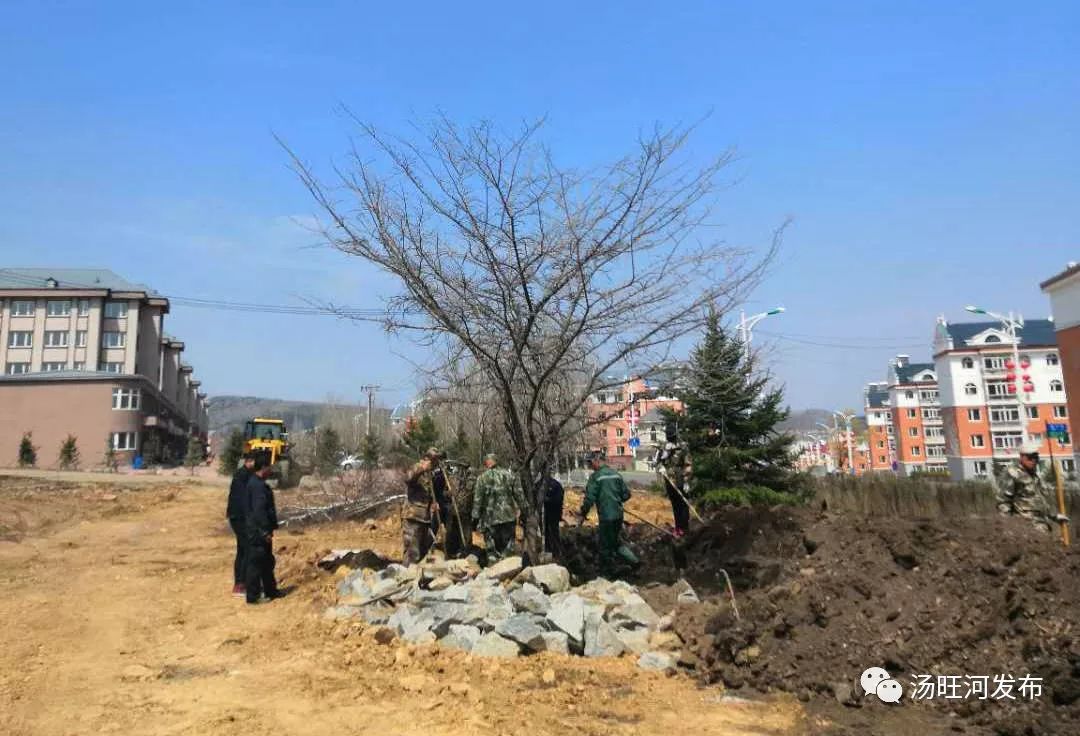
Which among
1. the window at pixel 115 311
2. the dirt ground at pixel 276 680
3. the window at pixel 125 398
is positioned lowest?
the dirt ground at pixel 276 680

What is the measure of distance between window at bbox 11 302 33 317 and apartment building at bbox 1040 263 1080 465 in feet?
227

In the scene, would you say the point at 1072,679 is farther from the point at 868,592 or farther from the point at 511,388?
the point at 511,388

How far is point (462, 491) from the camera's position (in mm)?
10805

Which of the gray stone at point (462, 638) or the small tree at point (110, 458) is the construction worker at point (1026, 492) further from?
the small tree at point (110, 458)

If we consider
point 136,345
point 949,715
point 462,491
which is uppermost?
point 136,345

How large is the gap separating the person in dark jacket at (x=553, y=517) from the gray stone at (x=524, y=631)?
3.56 m

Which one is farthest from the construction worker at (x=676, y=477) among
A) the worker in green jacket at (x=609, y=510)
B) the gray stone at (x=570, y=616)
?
the gray stone at (x=570, y=616)

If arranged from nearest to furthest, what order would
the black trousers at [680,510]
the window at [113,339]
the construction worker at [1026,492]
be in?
1. the construction worker at [1026,492]
2. the black trousers at [680,510]
3. the window at [113,339]

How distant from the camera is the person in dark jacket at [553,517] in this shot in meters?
10.1

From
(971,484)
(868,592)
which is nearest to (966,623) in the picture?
(868,592)

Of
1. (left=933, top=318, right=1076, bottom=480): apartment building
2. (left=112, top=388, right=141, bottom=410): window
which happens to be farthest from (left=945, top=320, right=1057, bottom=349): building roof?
(left=112, top=388, right=141, bottom=410): window

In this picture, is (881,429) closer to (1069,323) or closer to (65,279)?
(1069,323)

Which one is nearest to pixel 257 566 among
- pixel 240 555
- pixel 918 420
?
pixel 240 555

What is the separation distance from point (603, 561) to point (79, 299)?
59697 mm
